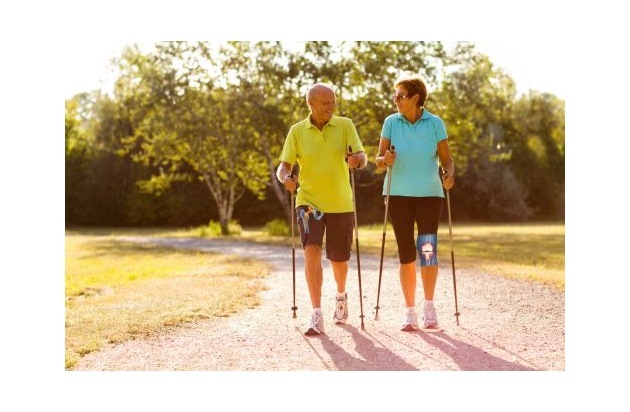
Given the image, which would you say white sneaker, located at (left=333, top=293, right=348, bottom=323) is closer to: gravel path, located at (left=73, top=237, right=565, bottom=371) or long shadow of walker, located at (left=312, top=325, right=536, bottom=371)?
gravel path, located at (left=73, top=237, right=565, bottom=371)

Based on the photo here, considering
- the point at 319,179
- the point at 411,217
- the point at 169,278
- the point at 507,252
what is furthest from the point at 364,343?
the point at 507,252

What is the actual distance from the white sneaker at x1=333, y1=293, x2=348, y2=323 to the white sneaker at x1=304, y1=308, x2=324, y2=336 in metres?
0.27

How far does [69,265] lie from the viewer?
1388 centimetres

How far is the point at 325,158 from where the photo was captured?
5629mm

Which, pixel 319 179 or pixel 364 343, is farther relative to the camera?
pixel 319 179

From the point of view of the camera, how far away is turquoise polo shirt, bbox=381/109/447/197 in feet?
18.2

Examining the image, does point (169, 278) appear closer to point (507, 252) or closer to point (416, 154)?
point (416, 154)

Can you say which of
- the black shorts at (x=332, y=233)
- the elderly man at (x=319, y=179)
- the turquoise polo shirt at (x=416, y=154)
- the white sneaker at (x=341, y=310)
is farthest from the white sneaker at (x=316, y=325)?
the turquoise polo shirt at (x=416, y=154)

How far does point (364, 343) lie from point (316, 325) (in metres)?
0.41

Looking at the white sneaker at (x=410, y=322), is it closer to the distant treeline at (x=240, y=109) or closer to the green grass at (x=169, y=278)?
the green grass at (x=169, y=278)

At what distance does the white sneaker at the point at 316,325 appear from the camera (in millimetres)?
5625

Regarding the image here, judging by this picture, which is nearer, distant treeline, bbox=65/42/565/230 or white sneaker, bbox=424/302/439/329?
white sneaker, bbox=424/302/439/329

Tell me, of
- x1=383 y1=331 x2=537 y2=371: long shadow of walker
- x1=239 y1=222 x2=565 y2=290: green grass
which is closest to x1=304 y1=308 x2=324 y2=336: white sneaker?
x1=383 y1=331 x2=537 y2=371: long shadow of walker
